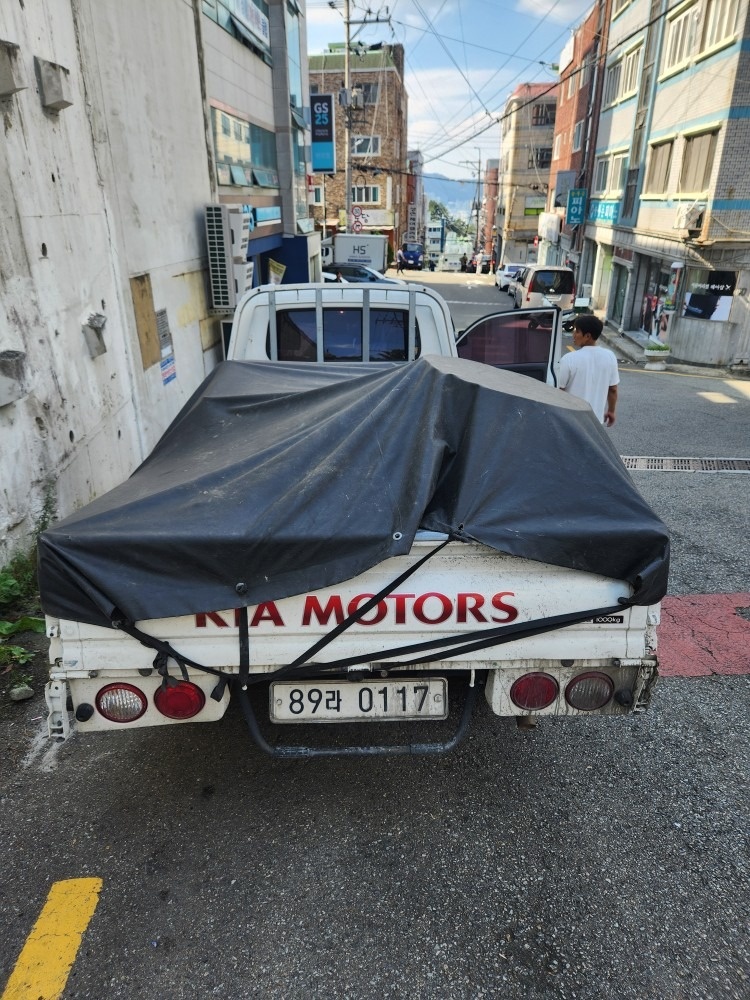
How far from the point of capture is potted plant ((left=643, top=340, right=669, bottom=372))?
1734cm

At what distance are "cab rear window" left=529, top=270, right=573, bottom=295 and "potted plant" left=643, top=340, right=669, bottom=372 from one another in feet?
30.8

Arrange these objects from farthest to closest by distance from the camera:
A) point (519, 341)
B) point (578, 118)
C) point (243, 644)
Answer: point (578, 118), point (519, 341), point (243, 644)

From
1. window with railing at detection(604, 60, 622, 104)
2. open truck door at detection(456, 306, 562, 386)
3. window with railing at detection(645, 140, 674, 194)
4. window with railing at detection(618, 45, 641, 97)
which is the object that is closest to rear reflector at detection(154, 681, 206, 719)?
open truck door at detection(456, 306, 562, 386)

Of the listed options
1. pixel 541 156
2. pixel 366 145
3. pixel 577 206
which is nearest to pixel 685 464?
pixel 577 206

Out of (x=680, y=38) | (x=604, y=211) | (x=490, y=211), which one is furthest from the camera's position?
(x=490, y=211)

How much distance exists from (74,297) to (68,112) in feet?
5.45

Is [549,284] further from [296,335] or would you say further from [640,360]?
[296,335]

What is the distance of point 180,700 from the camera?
2.79 meters

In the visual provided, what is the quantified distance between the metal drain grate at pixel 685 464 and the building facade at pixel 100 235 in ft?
20.3

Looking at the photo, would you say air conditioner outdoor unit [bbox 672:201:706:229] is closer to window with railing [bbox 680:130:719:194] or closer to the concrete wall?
window with railing [bbox 680:130:719:194]

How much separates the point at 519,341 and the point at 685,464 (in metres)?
3.26

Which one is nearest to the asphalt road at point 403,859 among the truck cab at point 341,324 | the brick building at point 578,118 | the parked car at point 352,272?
the truck cab at point 341,324

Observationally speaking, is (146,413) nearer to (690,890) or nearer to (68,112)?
(68,112)

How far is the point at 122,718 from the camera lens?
2807 mm
